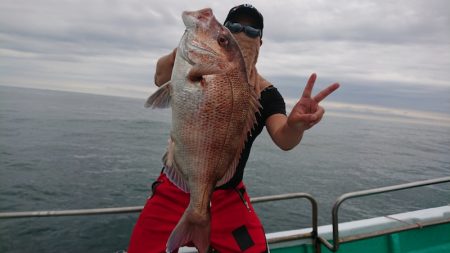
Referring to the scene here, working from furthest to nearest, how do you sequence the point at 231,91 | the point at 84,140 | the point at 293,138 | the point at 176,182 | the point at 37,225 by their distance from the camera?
the point at 84,140 → the point at 37,225 → the point at 293,138 → the point at 176,182 → the point at 231,91

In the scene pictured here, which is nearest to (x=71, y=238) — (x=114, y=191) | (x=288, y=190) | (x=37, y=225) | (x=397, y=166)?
(x=37, y=225)

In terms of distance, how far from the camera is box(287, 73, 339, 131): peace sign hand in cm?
229

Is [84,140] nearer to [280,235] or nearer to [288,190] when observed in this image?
[288,190]

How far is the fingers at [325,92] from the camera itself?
227 centimetres

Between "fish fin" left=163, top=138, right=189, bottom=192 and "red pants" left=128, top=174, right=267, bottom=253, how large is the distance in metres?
0.65

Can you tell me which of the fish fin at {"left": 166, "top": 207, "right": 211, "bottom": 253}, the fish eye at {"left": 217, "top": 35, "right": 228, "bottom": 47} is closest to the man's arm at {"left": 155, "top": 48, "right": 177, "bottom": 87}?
the fish eye at {"left": 217, "top": 35, "right": 228, "bottom": 47}

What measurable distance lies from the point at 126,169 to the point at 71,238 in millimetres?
12361

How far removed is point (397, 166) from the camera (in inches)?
1464

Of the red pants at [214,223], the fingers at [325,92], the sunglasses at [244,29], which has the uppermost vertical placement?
the sunglasses at [244,29]

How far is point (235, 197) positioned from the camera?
2.99 m

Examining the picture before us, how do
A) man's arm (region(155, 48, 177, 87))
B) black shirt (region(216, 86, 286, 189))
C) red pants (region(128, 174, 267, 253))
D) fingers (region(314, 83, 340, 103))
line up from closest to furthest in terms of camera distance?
fingers (region(314, 83, 340, 103)) < man's arm (region(155, 48, 177, 87)) < red pants (region(128, 174, 267, 253)) < black shirt (region(216, 86, 286, 189))

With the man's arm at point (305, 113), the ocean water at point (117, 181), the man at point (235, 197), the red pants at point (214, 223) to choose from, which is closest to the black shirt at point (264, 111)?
the man at point (235, 197)

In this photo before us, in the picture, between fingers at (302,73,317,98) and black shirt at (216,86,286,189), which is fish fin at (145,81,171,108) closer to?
fingers at (302,73,317,98)

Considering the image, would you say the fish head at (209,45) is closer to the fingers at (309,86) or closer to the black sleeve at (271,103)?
the fingers at (309,86)
